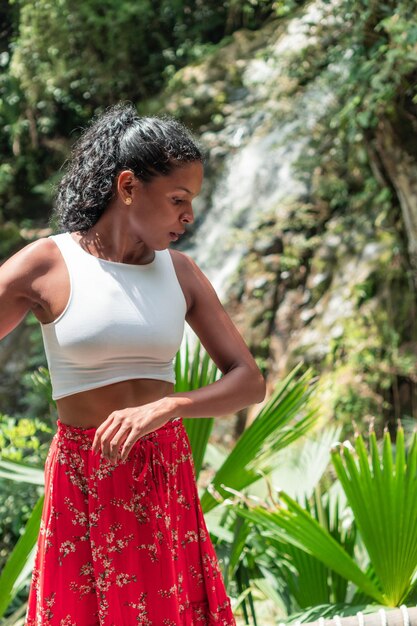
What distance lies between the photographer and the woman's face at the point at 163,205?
5.38ft

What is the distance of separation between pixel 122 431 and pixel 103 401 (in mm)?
209

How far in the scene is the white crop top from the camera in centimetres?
161

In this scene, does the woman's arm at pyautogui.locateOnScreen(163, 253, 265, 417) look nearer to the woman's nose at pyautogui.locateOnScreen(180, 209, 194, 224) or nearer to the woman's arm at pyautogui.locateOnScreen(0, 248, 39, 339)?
the woman's nose at pyautogui.locateOnScreen(180, 209, 194, 224)

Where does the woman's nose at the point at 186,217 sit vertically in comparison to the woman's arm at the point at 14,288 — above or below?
above

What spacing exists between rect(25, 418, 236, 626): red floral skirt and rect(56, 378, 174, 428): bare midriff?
0.08 ft

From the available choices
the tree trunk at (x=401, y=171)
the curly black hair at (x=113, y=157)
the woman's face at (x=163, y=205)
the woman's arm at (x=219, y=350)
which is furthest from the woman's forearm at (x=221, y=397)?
the tree trunk at (x=401, y=171)

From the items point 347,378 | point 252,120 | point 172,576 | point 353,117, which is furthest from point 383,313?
point 172,576

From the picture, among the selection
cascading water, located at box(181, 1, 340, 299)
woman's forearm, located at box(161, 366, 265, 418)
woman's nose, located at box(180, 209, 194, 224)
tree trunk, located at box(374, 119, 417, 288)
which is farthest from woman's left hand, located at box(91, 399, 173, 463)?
cascading water, located at box(181, 1, 340, 299)

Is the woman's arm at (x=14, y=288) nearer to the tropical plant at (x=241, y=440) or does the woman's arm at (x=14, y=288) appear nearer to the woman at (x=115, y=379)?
the woman at (x=115, y=379)

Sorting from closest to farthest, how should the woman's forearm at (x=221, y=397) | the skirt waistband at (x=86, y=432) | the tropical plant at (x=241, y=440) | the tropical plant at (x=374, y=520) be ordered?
the woman's forearm at (x=221, y=397), the skirt waistband at (x=86, y=432), the tropical plant at (x=374, y=520), the tropical plant at (x=241, y=440)

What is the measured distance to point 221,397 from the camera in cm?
165

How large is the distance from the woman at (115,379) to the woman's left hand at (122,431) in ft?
0.38

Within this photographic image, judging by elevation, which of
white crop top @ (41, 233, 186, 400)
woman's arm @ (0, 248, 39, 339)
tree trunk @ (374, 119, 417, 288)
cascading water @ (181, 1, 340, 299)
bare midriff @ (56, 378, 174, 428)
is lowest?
bare midriff @ (56, 378, 174, 428)

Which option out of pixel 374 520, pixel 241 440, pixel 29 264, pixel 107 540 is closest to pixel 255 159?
pixel 241 440
